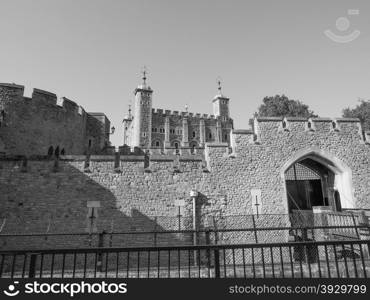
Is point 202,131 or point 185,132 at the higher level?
point 202,131

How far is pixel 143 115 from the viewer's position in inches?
2124

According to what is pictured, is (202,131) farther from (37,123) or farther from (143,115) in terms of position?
(37,123)

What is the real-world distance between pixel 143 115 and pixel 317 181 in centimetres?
4373

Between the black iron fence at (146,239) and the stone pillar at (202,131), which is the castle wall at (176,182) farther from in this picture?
the stone pillar at (202,131)

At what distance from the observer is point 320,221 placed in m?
11.4

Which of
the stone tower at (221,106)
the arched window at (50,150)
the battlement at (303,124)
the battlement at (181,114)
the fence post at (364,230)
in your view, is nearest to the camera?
the fence post at (364,230)

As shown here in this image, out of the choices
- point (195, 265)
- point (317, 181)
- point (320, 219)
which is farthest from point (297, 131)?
point (195, 265)

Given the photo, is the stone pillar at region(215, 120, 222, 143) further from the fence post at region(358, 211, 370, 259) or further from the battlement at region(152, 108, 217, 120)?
the fence post at region(358, 211, 370, 259)

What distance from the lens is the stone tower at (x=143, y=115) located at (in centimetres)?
5347

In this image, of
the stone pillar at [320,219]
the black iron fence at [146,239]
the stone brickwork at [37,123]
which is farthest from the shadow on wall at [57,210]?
the stone pillar at [320,219]

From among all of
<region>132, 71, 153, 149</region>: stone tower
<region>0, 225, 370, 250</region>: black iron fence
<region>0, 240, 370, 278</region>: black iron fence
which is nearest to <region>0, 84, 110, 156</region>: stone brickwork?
<region>0, 225, 370, 250</region>: black iron fence

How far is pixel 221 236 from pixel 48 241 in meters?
7.26

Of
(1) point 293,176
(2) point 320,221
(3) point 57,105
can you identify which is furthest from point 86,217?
(1) point 293,176

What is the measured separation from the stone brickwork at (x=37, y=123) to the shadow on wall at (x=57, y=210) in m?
1.55
